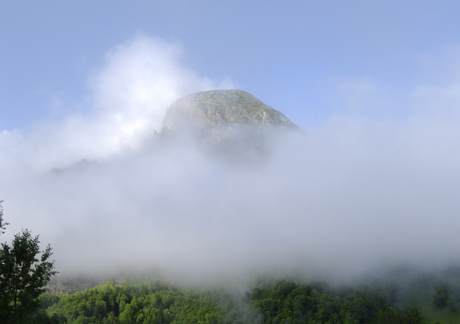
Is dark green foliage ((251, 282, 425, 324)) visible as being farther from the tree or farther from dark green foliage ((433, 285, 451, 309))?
the tree

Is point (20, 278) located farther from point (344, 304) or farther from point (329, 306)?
point (344, 304)

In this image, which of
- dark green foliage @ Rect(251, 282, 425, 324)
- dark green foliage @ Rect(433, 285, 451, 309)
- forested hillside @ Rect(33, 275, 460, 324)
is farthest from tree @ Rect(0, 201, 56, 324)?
dark green foliage @ Rect(433, 285, 451, 309)

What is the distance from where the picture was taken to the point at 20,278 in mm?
52531

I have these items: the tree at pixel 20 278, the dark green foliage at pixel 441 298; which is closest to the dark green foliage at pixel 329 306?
the dark green foliage at pixel 441 298

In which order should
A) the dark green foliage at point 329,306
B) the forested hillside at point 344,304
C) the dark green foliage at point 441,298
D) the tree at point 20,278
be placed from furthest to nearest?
the dark green foliage at point 441,298 → the forested hillside at point 344,304 → the dark green foliage at point 329,306 → the tree at point 20,278

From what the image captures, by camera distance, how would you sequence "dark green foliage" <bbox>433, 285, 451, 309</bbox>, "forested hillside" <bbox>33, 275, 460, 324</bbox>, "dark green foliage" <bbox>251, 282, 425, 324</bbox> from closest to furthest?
1. "dark green foliage" <bbox>251, 282, 425, 324</bbox>
2. "forested hillside" <bbox>33, 275, 460, 324</bbox>
3. "dark green foliage" <bbox>433, 285, 451, 309</bbox>

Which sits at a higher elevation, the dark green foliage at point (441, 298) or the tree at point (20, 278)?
the tree at point (20, 278)

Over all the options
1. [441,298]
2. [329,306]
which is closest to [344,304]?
[329,306]

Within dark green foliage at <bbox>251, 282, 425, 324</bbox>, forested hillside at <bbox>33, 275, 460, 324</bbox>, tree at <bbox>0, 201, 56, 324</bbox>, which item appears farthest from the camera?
forested hillside at <bbox>33, 275, 460, 324</bbox>

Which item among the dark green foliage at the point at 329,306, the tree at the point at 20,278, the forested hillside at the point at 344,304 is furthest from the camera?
the forested hillside at the point at 344,304

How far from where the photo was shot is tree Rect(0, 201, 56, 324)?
164 feet

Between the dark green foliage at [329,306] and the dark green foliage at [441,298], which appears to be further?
the dark green foliage at [441,298]

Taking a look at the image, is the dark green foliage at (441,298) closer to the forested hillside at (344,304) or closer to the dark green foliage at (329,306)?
the forested hillside at (344,304)

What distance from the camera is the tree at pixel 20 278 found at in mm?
49906
